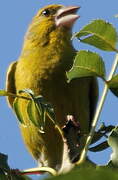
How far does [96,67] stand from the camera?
1.34 metres

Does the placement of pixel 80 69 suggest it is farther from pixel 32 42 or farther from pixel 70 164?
pixel 32 42

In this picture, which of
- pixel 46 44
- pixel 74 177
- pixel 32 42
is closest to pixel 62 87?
pixel 46 44

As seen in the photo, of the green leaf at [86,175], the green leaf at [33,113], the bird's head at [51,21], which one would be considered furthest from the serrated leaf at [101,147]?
the bird's head at [51,21]

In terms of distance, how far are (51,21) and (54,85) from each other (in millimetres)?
1249

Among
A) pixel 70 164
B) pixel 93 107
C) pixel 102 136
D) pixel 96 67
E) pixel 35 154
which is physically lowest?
pixel 35 154

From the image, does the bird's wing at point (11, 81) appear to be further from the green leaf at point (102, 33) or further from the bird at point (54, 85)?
the green leaf at point (102, 33)

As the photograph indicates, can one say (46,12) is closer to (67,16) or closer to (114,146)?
(67,16)

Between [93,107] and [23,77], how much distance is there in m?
0.80

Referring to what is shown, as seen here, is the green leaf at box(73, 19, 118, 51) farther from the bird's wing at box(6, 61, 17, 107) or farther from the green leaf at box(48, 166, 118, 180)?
the bird's wing at box(6, 61, 17, 107)

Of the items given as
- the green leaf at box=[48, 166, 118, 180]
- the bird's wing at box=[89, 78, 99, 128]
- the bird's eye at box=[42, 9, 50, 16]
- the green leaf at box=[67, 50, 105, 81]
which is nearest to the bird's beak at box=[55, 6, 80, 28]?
the bird's eye at box=[42, 9, 50, 16]

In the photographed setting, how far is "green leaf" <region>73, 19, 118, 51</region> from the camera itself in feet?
4.21

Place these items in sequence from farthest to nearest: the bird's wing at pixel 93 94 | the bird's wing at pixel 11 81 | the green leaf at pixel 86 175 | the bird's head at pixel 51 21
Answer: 1. the bird's head at pixel 51 21
2. the bird's wing at pixel 11 81
3. the bird's wing at pixel 93 94
4. the green leaf at pixel 86 175

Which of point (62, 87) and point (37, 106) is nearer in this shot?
point (37, 106)

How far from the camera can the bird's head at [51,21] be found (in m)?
4.14
